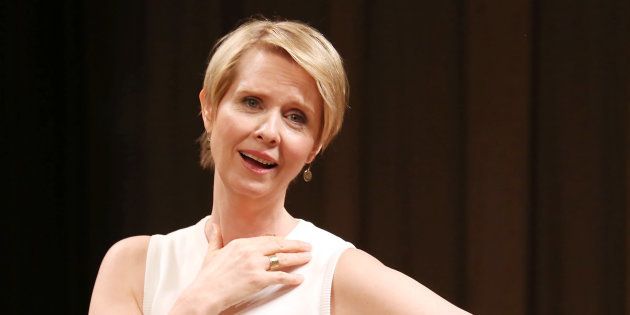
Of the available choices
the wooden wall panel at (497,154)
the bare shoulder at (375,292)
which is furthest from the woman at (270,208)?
the wooden wall panel at (497,154)

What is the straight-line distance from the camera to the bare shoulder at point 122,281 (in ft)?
4.78

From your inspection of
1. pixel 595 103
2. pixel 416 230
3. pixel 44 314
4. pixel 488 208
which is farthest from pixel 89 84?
pixel 595 103

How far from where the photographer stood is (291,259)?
1.34m

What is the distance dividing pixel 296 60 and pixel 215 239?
348 millimetres

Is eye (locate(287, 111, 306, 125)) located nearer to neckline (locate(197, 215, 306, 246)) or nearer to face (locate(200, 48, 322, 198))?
face (locate(200, 48, 322, 198))

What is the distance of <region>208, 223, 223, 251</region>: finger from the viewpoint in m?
1.43

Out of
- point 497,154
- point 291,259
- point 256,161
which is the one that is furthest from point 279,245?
point 497,154

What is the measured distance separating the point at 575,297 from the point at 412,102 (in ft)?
2.15

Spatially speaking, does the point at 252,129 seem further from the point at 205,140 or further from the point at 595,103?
the point at 595,103

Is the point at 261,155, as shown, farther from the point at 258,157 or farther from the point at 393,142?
the point at 393,142

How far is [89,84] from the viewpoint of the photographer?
2.60 meters

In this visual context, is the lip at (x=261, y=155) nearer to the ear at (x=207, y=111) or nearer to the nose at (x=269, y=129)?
the nose at (x=269, y=129)

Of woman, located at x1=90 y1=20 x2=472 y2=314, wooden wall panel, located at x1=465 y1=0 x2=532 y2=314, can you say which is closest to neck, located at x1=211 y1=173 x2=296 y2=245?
woman, located at x1=90 y1=20 x2=472 y2=314

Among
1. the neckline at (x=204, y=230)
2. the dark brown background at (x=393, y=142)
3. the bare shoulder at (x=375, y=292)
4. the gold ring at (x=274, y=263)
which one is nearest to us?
the bare shoulder at (x=375, y=292)
